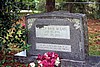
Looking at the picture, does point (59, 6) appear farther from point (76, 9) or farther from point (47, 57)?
point (47, 57)

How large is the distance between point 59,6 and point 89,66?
10398mm

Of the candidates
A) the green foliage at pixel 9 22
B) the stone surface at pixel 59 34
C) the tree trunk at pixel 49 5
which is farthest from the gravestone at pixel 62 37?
the tree trunk at pixel 49 5

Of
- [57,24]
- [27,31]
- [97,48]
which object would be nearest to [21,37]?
[27,31]

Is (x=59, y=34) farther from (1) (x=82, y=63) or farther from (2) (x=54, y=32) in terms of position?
(1) (x=82, y=63)

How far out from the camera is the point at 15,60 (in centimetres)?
599

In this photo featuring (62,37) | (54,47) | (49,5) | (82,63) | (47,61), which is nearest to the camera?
(47,61)

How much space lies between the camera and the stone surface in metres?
5.46

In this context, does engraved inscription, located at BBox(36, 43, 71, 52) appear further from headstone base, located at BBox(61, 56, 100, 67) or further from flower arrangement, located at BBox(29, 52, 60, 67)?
flower arrangement, located at BBox(29, 52, 60, 67)

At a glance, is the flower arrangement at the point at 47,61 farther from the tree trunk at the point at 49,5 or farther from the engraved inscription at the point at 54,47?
the tree trunk at the point at 49,5

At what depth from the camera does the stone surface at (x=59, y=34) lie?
546 cm

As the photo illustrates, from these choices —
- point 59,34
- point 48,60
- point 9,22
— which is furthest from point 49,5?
point 48,60

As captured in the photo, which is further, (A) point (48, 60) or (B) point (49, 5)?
(B) point (49, 5)

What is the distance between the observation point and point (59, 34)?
569 cm

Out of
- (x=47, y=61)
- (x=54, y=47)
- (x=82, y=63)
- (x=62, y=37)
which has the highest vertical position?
(x=62, y=37)
